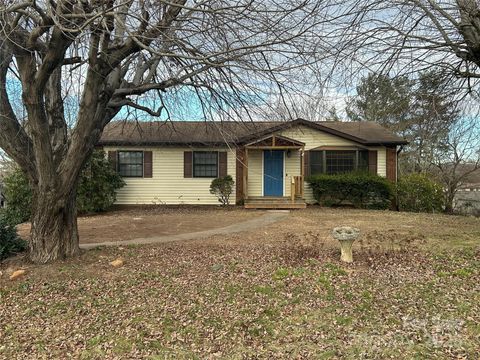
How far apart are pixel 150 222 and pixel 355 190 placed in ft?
27.4

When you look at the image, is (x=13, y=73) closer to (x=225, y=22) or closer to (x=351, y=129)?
(x=225, y=22)

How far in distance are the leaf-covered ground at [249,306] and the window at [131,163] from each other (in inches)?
396

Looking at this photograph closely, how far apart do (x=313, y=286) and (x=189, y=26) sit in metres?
4.55

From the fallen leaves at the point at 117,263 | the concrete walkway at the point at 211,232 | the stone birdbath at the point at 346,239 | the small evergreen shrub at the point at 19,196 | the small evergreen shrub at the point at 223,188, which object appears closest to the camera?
the stone birdbath at the point at 346,239

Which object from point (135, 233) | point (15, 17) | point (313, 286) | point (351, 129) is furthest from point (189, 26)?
point (351, 129)

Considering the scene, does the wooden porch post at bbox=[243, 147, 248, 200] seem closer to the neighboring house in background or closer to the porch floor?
the porch floor

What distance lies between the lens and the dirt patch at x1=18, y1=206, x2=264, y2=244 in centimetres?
981

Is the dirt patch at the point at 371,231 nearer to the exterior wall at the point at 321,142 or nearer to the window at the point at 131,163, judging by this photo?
the exterior wall at the point at 321,142

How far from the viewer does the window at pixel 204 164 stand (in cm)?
1675

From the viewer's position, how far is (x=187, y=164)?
16.7m

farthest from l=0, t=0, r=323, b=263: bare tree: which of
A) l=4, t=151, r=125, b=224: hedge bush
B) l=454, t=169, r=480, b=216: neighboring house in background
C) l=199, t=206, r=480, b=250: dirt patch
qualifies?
l=454, t=169, r=480, b=216: neighboring house in background

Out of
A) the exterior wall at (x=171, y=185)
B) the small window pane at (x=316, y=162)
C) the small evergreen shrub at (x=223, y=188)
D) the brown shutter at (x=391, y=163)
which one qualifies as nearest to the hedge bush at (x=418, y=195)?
the brown shutter at (x=391, y=163)

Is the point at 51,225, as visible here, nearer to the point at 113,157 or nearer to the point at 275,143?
the point at 113,157

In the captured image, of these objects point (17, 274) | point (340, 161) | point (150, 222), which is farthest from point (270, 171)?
point (17, 274)
